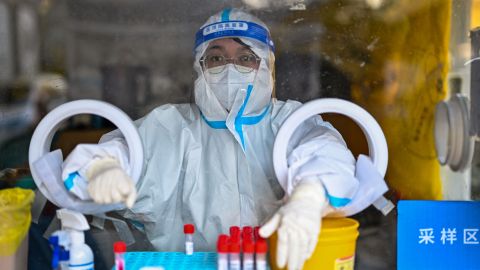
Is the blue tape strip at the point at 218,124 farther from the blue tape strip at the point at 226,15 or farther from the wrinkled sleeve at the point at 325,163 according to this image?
the blue tape strip at the point at 226,15

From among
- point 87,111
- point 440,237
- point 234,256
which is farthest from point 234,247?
point 440,237

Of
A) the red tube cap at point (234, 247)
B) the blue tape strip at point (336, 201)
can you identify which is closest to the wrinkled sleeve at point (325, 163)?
the blue tape strip at point (336, 201)

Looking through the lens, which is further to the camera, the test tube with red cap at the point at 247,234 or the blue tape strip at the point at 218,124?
the blue tape strip at the point at 218,124

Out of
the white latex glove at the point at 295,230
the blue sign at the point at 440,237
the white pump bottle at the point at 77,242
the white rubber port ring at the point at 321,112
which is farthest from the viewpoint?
the blue sign at the point at 440,237

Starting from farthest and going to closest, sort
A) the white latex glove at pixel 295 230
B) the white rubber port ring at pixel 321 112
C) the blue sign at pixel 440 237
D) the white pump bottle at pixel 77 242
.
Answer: the blue sign at pixel 440 237
the white rubber port ring at pixel 321 112
the white pump bottle at pixel 77 242
the white latex glove at pixel 295 230

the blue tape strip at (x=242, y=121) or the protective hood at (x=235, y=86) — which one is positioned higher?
the protective hood at (x=235, y=86)

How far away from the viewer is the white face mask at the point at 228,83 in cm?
171

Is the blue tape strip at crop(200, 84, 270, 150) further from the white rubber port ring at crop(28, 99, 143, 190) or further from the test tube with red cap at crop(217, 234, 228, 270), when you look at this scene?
the test tube with red cap at crop(217, 234, 228, 270)

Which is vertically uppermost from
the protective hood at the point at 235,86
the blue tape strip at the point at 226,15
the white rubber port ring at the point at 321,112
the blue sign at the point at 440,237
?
the blue tape strip at the point at 226,15

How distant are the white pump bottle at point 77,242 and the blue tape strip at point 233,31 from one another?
0.73m

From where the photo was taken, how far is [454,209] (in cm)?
169

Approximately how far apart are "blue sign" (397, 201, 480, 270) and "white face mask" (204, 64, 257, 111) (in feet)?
2.27

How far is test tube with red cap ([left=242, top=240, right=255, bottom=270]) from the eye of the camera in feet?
4.36

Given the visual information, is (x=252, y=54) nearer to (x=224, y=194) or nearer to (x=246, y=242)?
(x=224, y=194)
